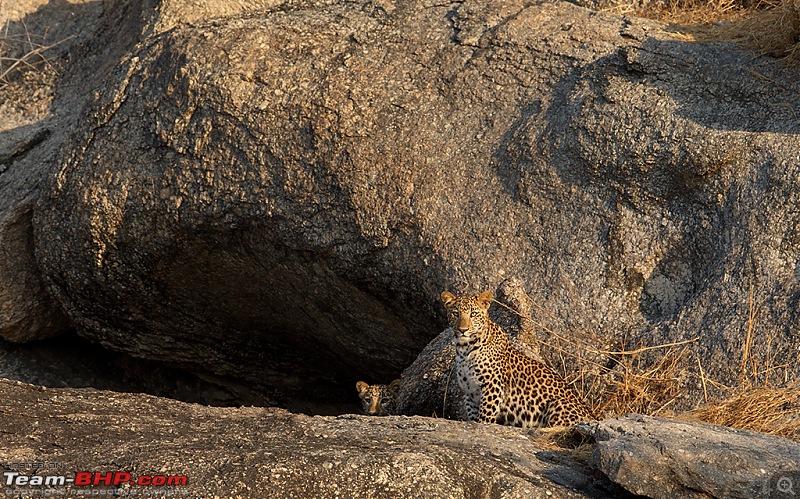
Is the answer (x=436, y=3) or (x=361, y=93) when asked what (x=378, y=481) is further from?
(x=436, y=3)

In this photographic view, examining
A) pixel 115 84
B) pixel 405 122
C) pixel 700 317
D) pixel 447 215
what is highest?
pixel 115 84

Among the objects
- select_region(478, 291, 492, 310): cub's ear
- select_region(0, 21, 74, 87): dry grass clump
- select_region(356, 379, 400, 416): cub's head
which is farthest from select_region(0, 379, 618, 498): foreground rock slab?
select_region(0, 21, 74, 87): dry grass clump

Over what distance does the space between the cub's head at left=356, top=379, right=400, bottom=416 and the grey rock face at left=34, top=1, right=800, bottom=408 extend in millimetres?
592

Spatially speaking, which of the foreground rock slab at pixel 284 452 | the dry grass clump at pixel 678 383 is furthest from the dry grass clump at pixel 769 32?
the foreground rock slab at pixel 284 452

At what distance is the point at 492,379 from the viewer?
661 centimetres

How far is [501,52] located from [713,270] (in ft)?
7.86

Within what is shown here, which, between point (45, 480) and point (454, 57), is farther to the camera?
point (454, 57)

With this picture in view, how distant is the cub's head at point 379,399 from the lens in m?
7.54

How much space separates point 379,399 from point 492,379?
4.04 ft

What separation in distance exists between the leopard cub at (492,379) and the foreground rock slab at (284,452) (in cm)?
88

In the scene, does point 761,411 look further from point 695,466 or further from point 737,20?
point 737,20

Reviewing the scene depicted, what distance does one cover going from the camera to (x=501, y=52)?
8.08 meters

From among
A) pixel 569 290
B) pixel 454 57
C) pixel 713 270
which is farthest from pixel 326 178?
pixel 713 270

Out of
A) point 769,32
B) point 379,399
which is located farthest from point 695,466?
point 769,32
